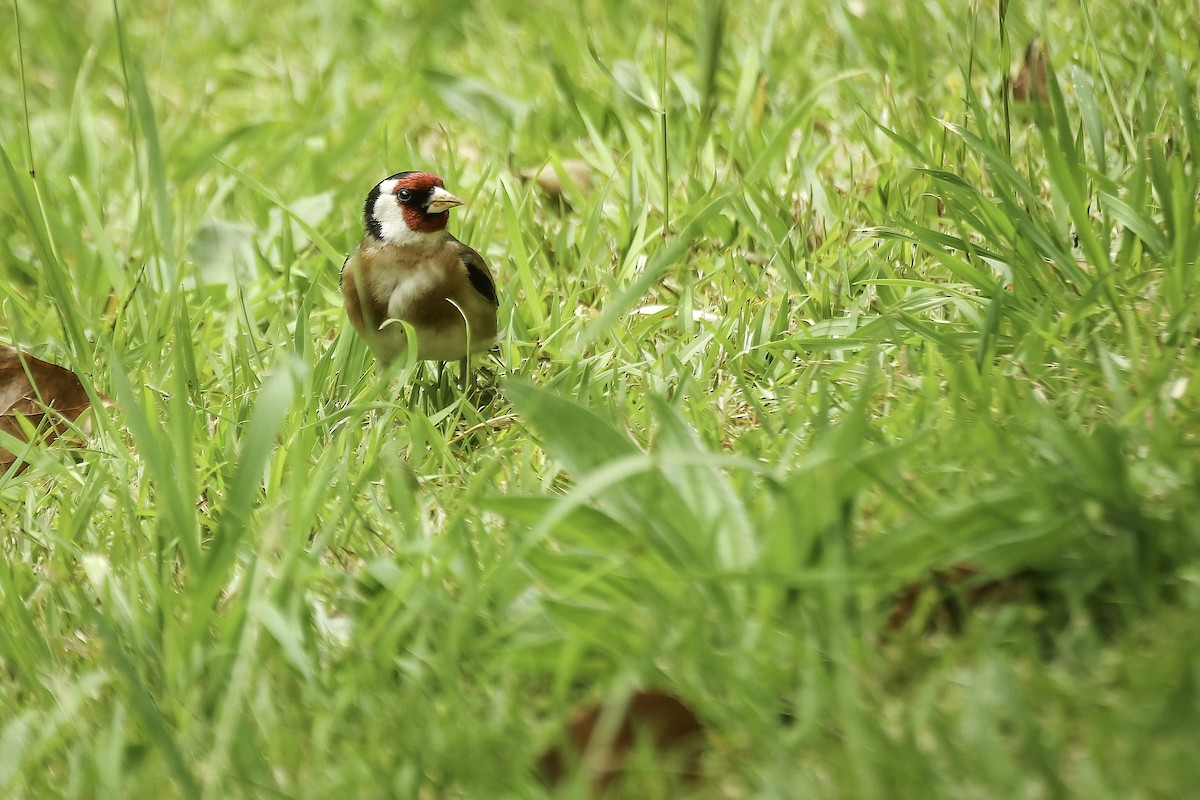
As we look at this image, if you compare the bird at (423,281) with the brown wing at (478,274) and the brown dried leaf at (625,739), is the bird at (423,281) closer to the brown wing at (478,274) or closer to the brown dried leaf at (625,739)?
the brown wing at (478,274)

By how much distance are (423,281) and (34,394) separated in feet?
3.69

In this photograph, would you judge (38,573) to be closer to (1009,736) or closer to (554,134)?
(1009,736)

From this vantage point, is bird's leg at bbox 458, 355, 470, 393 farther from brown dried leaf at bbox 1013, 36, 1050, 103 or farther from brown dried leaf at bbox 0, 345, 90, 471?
brown dried leaf at bbox 1013, 36, 1050, 103

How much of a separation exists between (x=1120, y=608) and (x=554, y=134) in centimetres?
333

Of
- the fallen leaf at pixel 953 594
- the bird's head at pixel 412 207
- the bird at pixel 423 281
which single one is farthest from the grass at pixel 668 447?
the bird's head at pixel 412 207

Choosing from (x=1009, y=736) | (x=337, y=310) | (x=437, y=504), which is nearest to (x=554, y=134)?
(x=337, y=310)

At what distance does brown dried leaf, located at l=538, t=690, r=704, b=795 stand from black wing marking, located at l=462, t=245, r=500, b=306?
6.90 ft

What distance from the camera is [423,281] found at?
160 inches

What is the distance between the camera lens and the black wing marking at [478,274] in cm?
406

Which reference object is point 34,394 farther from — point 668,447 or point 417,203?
point 668,447

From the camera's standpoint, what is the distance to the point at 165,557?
2814 millimetres

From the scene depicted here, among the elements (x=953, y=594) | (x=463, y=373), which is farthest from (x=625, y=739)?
(x=463, y=373)

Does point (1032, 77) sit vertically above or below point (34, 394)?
above

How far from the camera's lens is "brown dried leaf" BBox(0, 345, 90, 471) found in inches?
144
